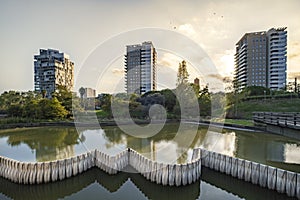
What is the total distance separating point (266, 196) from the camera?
7984 millimetres

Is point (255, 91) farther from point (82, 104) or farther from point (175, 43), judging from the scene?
point (175, 43)

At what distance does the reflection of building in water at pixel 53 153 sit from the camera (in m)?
13.7

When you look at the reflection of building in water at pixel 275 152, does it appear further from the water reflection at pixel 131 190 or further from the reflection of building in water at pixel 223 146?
the water reflection at pixel 131 190

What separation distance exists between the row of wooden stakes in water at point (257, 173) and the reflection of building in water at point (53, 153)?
9216 mm

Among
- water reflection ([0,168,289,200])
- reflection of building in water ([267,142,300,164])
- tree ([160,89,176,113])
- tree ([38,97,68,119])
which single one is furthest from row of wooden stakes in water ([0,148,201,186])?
tree ([160,89,176,113])

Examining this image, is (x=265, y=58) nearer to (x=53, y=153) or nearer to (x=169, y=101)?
(x=169, y=101)

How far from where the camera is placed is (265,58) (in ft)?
237

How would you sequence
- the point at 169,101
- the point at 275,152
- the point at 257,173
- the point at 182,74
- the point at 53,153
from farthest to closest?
the point at 169,101 → the point at 182,74 → the point at 53,153 → the point at 275,152 → the point at 257,173

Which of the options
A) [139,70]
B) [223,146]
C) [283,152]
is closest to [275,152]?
[283,152]

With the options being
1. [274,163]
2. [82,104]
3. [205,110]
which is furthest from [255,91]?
[274,163]

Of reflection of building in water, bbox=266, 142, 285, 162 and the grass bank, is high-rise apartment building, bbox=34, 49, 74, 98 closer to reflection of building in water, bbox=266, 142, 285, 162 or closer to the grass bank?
the grass bank

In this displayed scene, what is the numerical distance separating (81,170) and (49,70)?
6813cm

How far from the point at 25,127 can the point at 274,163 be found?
97.4 ft

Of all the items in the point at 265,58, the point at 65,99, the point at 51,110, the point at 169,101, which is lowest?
the point at 51,110
